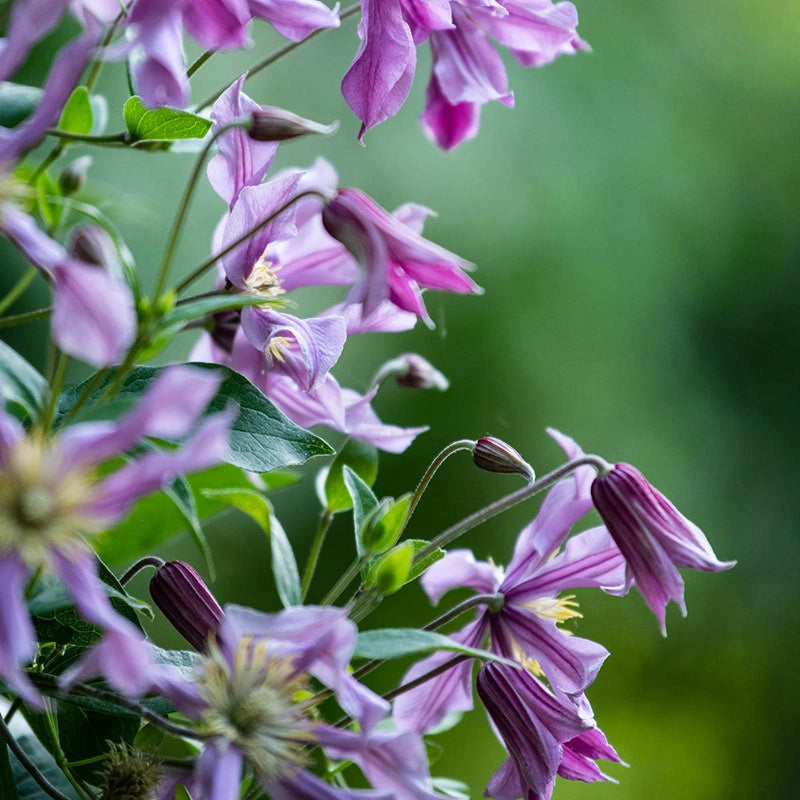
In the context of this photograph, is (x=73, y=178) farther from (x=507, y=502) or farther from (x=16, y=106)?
Result: (x=507, y=502)

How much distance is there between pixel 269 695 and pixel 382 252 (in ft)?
0.35

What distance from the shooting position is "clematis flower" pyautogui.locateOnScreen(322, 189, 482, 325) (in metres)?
0.28

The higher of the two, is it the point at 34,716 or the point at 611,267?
the point at 34,716

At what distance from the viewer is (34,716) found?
0.32m

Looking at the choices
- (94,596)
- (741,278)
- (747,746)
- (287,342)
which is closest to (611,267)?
(741,278)

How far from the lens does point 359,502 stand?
351 mm

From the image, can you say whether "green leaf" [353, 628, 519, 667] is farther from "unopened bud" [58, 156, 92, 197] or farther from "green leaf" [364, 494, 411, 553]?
"unopened bud" [58, 156, 92, 197]

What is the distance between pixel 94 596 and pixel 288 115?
0.47 ft

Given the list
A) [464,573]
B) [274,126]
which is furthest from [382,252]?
[464,573]

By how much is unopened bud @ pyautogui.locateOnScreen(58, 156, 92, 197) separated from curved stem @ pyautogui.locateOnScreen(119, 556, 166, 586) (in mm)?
147

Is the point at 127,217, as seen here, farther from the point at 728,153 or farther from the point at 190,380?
the point at 728,153

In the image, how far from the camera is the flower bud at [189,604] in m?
0.31

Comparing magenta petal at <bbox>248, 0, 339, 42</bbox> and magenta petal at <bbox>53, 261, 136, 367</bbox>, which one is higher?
magenta petal at <bbox>248, 0, 339, 42</bbox>

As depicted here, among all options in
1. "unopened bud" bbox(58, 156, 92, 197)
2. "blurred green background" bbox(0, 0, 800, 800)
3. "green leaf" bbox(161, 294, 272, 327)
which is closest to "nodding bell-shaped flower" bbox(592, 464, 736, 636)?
"green leaf" bbox(161, 294, 272, 327)
